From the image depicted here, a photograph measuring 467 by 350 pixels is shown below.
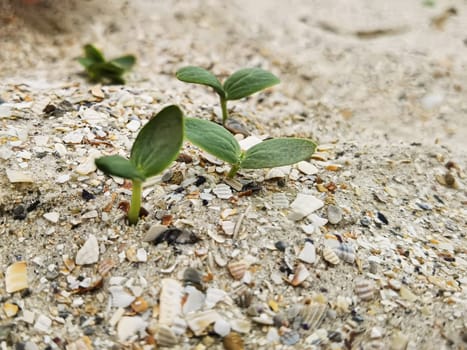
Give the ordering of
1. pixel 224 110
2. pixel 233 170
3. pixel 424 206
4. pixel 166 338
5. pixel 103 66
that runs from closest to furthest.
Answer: pixel 166 338 → pixel 233 170 → pixel 424 206 → pixel 224 110 → pixel 103 66

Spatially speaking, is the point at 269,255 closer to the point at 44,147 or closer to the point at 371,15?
the point at 44,147

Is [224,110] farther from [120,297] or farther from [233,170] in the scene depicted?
[120,297]

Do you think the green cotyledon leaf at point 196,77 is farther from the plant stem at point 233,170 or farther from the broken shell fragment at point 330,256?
the broken shell fragment at point 330,256

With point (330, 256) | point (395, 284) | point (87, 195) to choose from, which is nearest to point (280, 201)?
point (330, 256)

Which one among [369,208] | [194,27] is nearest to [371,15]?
[194,27]

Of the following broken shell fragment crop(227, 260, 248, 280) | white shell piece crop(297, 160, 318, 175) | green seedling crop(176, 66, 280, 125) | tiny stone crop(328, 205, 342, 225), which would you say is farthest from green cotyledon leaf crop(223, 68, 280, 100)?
broken shell fragment crop(227, 260, 248, 280)

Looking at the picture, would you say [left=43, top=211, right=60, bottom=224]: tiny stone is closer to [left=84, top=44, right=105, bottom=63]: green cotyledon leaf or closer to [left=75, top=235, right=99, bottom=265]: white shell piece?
[left=75, top=235, right=99, bottom=265]: white shell piece
